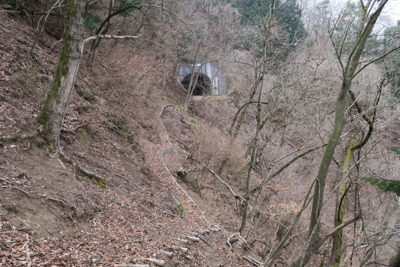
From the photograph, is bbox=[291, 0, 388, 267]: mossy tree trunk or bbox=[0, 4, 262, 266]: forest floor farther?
bbox=[291, 0, 388, 267]: mossy tree trunk

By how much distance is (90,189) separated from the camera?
6.27m

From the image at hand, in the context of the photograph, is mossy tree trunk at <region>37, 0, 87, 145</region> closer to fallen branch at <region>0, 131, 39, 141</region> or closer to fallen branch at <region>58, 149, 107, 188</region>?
fallen branch at <region>0, 131, 39, 141</region>

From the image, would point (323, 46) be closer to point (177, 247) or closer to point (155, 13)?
point (155, 13)

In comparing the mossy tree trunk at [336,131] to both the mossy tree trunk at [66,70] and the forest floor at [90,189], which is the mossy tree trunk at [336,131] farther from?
the mossy tree trunk at [66,70]

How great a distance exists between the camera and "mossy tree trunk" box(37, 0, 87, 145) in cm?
583

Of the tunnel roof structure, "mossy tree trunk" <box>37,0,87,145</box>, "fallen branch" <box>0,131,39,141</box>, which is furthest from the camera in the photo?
the tunnel roof structure

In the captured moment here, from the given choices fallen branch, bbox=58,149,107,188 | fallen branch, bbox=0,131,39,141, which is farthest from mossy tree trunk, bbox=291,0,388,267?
fallen branch, bbox=0,131,39,141

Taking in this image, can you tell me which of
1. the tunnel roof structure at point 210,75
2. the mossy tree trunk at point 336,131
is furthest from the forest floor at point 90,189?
the tunnel roof structure at point 210,75

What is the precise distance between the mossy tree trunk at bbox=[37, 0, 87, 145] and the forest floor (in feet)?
1.37

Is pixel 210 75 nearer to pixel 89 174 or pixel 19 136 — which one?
pixel 89 174

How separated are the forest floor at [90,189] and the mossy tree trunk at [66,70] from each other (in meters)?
0.42

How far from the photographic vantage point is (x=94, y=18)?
39.0 ft

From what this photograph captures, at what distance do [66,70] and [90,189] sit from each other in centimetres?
276

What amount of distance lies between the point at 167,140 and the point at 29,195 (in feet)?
39.9
